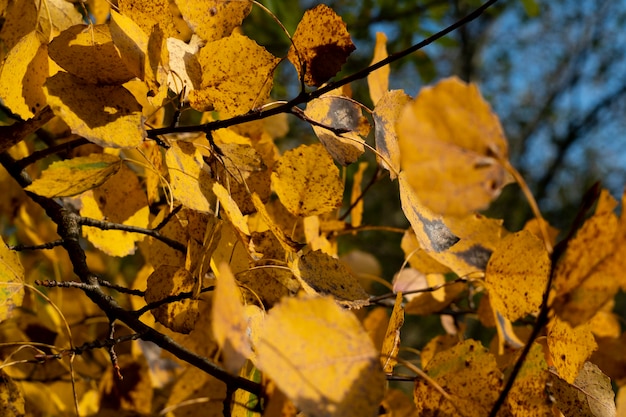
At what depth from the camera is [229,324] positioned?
0.87 ft

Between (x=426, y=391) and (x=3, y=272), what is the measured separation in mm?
289

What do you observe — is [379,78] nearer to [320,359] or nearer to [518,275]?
[518,275]

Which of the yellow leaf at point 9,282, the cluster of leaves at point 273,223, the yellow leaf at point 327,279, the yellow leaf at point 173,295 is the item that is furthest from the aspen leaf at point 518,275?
the yellow leaf at point 9,282

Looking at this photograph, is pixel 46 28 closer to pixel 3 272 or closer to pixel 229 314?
pixel 3 272

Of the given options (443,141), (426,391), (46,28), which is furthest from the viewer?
(46,28)

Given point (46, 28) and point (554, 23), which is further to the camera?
point (554, 23)

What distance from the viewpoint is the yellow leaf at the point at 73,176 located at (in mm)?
368

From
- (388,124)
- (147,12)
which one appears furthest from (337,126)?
(147,12)

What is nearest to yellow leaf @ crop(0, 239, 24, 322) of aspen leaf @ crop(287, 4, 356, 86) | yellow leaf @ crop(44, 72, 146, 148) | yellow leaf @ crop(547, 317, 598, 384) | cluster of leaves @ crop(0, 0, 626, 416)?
cluster of leaves @ crop(0, 0, 626, 416)

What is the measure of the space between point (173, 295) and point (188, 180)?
0.08 m

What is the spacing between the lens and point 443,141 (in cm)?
24

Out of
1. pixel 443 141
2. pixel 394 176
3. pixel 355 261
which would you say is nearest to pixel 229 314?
pixel 443 141

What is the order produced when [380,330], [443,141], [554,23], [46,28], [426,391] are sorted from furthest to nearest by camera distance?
[554,23], [380,330], [46,28], [426,391], [443,141]

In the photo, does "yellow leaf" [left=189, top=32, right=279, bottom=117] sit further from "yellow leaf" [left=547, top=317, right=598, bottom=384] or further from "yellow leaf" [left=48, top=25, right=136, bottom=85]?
"yellow leaf" [left=547, top=317, right=598, bottom=384]
